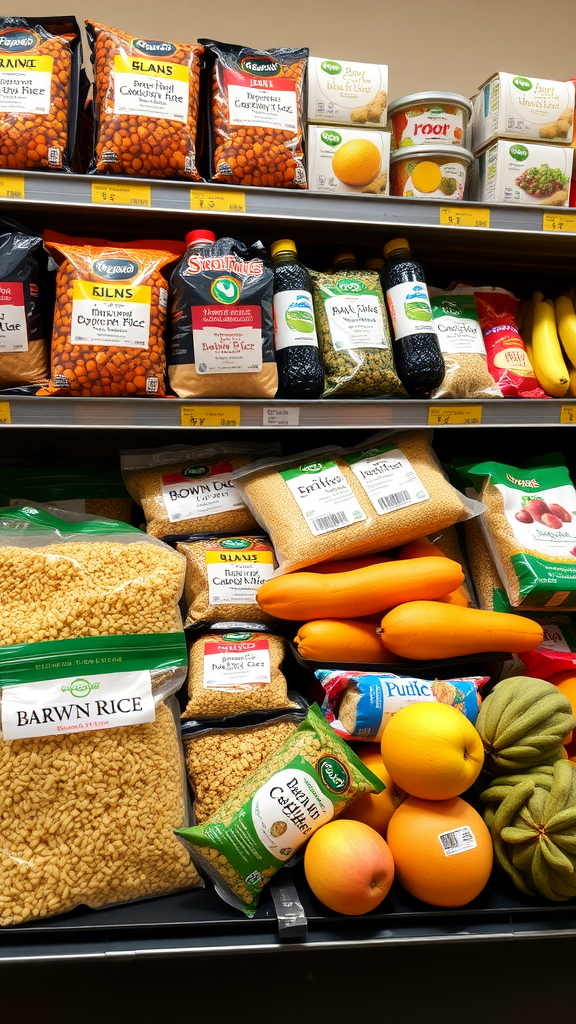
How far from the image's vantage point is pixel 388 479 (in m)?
1.30

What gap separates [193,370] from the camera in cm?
118

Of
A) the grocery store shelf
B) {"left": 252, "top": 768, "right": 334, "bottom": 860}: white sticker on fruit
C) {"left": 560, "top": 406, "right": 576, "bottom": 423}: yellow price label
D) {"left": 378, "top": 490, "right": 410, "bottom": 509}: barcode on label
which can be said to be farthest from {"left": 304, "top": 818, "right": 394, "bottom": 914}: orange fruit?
{"left": 560, "top": 406, "right": 576, "bottom": 423}: yellow price label

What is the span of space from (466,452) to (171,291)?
102cm

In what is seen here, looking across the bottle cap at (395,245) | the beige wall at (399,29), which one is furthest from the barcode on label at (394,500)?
the beige wall at (399,29)

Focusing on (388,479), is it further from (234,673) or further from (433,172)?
(433,172)

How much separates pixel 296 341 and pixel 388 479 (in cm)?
36

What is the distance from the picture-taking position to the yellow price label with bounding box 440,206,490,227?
49.8 inches

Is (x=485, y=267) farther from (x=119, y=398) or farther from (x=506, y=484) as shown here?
(x=119, y=398)

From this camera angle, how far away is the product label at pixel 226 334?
3.81 feet

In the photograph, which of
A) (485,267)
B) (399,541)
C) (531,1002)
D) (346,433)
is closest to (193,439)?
(346,433)

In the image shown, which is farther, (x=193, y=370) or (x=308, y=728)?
(x=193, y=370)

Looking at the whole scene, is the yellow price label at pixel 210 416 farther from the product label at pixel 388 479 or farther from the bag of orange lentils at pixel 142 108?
the bag of orange lentils at pixel 142 108

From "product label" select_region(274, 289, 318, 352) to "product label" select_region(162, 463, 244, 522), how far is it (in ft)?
1.10

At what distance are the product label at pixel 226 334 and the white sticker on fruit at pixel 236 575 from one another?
0.39m
